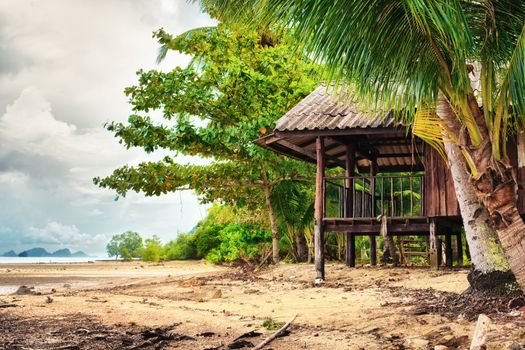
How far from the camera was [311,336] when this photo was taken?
659 cm

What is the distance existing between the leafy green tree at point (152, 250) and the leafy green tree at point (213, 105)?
2192cm

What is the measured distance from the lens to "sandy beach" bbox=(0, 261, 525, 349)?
6.21 m

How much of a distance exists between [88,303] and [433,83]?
23.2 feet

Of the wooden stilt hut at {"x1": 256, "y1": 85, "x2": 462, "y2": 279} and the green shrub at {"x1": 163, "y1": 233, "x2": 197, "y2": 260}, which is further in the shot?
the green shrub at {"x1": 163, "y1": 233, "x2": 197, "y2": 260}

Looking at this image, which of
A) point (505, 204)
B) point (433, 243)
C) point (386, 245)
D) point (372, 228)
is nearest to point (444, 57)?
point (505, 204)

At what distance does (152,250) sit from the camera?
38656 mm

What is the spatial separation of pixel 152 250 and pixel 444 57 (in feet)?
112

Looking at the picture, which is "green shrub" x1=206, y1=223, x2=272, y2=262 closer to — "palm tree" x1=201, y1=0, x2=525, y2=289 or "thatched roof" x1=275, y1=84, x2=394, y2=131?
"thatched roof" x1=275, y1=84, x2=394, y2=131

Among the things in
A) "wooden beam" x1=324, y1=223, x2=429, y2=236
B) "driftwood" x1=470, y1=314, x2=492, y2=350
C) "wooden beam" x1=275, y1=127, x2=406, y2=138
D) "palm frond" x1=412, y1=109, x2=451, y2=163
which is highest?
"wooden beam" x1=275, y1=127, x2=406, y2=138

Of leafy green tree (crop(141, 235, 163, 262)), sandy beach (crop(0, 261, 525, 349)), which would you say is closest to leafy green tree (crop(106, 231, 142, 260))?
leafy green tree (crop(141, 235, 163, 262))

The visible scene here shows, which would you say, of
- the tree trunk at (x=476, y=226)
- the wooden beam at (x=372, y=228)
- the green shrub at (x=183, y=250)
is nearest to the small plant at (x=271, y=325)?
the tree trunk at (x=476, y=226)

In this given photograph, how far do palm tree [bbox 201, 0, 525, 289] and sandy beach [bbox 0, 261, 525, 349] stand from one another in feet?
4.05

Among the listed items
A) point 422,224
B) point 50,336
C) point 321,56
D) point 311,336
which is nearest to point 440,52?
point 321,56

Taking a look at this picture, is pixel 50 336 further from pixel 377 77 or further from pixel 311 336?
pixel 377 77
